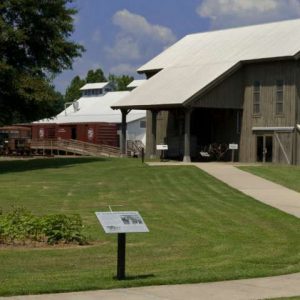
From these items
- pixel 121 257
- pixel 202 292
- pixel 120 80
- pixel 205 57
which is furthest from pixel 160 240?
pixel 120 80

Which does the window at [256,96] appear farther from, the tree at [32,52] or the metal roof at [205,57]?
the tree at [32,52]

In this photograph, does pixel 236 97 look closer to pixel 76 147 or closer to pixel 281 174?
pixel 281 174

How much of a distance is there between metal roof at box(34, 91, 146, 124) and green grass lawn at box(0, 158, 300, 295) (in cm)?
4601

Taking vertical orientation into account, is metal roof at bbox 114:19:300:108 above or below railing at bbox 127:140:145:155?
above

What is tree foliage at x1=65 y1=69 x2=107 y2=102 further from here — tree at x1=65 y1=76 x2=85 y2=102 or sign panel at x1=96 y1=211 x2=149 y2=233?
sign panel at x1=96 y1=211 x2=149 y2=233

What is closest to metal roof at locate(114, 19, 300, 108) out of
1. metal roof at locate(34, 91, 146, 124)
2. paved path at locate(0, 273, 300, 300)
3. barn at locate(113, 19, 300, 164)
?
barn at locate(113, 19, 300, 164)

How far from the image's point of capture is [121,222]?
10102 millimetres

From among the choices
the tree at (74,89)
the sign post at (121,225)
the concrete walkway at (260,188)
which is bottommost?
the concrete walkway at (260,188)

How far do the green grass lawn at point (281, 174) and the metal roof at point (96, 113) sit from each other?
36653mm

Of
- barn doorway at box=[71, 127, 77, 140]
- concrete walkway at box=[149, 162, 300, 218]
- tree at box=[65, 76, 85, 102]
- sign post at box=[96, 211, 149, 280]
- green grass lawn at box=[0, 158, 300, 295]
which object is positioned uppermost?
tree at box=[65, 76, 85, 102]

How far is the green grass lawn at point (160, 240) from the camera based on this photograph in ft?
35.3

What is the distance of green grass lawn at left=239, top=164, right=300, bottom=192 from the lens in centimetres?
3061

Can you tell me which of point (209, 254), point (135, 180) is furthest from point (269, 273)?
point (135, 180)

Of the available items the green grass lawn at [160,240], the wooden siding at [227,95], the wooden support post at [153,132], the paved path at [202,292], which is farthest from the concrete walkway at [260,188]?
the wooden support post at [153,132]
